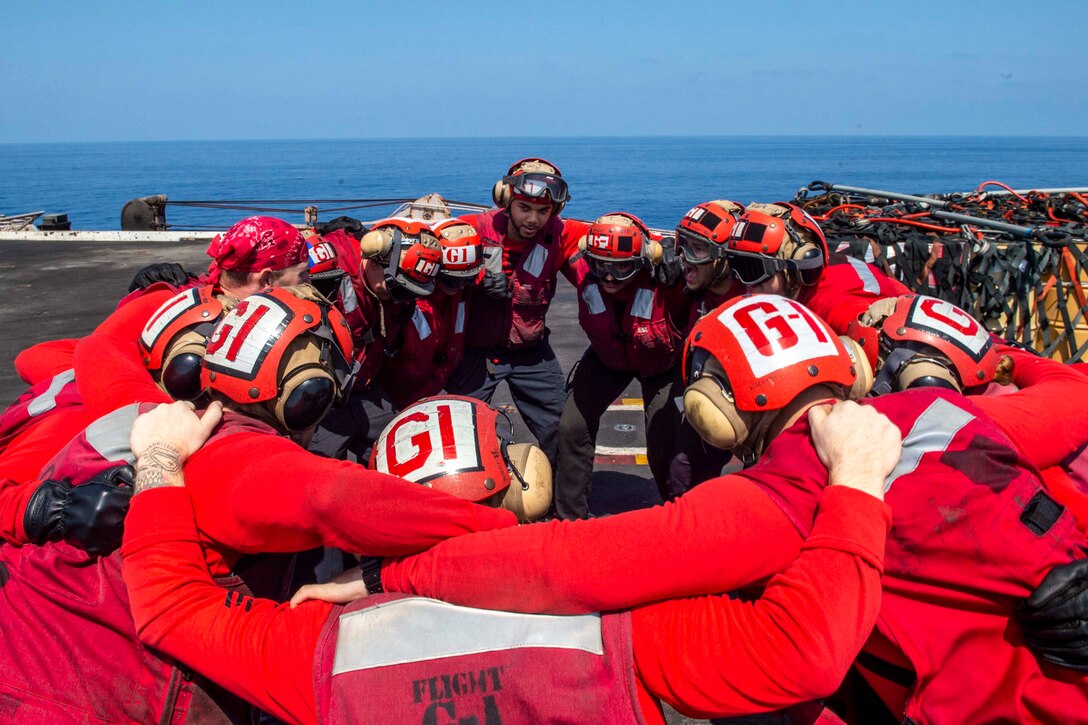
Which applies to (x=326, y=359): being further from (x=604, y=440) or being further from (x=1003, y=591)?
(x=604, y=440)

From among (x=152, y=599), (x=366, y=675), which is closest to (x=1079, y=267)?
(x=366, y=675)

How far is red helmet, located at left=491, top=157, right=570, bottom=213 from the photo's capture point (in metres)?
5.17

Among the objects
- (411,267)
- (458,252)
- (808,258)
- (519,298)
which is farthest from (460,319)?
(808,258)

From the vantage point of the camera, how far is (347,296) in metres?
4.50

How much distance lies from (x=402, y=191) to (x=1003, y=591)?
6086 cm

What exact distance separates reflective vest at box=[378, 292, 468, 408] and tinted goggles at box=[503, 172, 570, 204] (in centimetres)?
79

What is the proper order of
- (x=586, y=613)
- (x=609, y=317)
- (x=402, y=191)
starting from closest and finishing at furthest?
(x=586, y=613) < (x=609, y=317) < (x=402, y=191)

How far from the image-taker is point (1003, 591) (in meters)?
2.00

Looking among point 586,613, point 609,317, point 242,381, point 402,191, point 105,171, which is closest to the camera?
point 586,613

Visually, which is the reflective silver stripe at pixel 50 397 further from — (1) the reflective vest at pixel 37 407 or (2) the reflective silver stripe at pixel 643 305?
(2) the reflective silver stripe at pixel 643 305

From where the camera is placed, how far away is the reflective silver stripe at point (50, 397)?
10.4ft

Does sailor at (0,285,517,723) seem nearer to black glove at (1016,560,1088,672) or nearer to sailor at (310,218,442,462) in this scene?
black glove at (1016,560,1088,672)

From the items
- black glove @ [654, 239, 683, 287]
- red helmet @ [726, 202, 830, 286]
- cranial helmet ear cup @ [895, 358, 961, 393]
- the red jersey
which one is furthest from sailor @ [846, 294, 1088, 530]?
black glove @ [654, 239, 683, 287]

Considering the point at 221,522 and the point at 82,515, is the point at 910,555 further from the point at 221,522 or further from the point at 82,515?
the point at 82,515
